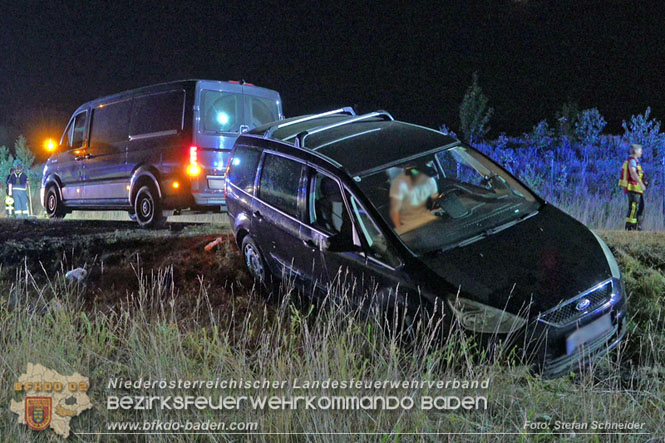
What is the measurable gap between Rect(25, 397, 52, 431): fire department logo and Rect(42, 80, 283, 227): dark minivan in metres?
6.03

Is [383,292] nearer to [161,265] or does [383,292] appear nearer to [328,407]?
[328,407]

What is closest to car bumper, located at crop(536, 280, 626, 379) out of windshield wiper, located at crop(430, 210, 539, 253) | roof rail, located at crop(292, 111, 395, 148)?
windshield wiper, located at crop(430, 210, 539, 253)

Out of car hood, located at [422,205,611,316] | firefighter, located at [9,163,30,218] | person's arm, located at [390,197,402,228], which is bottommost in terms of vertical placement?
firefighter, located at [9,163,30,218]

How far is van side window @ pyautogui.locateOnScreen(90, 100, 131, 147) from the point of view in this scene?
35.9ft

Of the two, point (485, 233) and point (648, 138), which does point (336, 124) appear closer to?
point (485, 233)

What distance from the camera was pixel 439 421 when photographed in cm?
347

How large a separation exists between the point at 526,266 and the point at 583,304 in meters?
0.44

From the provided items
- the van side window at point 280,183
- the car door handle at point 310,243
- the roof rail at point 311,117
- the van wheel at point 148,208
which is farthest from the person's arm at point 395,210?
the van wheel at point 148,208

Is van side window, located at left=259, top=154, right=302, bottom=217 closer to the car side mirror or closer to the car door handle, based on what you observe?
the car door handle

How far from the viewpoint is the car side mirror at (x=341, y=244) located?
15.2 feet

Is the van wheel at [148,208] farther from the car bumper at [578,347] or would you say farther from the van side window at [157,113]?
the car bumper at [578,347]

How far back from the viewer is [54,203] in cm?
1354

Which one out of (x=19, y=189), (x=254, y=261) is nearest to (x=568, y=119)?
(x=19, y=189)

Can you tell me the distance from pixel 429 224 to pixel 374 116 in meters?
2.04
